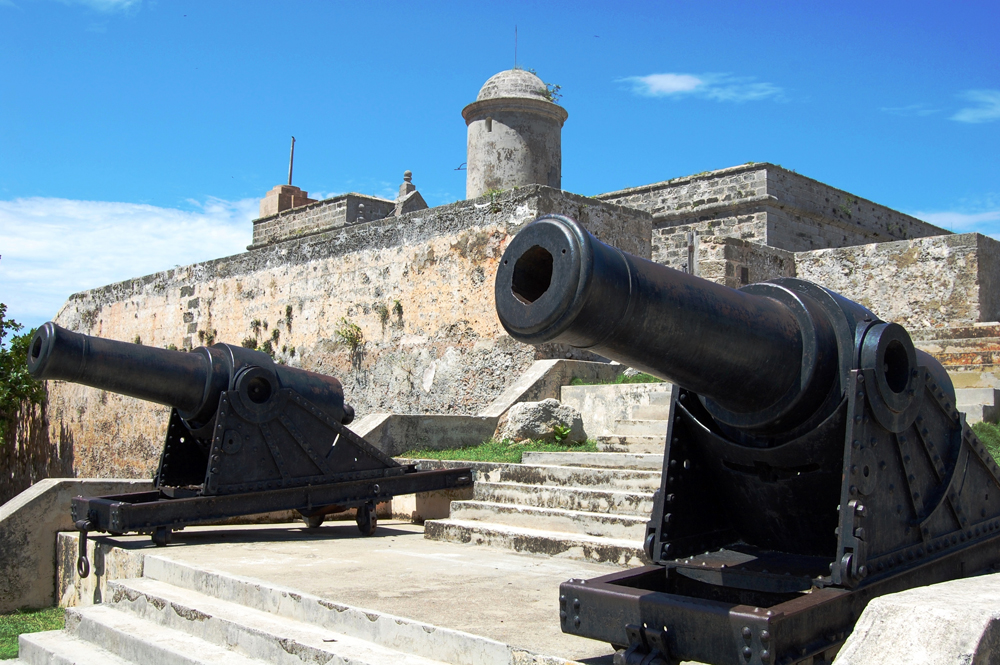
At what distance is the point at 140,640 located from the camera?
4.15 meters

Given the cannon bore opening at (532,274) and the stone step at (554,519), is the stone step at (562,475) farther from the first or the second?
the cannon bore opening at (532,274)

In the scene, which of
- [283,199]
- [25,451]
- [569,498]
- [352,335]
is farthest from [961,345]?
[25,451]

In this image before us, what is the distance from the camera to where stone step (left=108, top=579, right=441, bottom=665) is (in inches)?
136

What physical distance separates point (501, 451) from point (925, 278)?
6889 mm

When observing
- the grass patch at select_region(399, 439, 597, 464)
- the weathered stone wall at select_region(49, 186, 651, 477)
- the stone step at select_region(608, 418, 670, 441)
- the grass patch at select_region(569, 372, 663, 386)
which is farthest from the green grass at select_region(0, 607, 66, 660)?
the grass patch at select_region(569, 372, 663, 386)

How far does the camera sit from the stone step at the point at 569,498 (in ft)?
18.3

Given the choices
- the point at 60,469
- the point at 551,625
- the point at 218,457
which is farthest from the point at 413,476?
the point at 60,469

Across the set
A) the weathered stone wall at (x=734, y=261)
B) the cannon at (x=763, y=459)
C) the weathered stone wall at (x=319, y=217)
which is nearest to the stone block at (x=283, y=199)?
the weathered stone wall at (x=319, y=217)

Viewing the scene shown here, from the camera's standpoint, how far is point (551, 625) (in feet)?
11.6

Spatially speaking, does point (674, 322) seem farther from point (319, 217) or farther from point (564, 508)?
point (319, 217)

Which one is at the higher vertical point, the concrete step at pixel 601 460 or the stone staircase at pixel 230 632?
the concrete step at pixel 601 460

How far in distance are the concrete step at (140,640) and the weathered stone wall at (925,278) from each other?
10.3m

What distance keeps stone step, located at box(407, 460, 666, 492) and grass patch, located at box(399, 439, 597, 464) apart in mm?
572

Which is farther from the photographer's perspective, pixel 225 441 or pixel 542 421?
pixel 542 421
